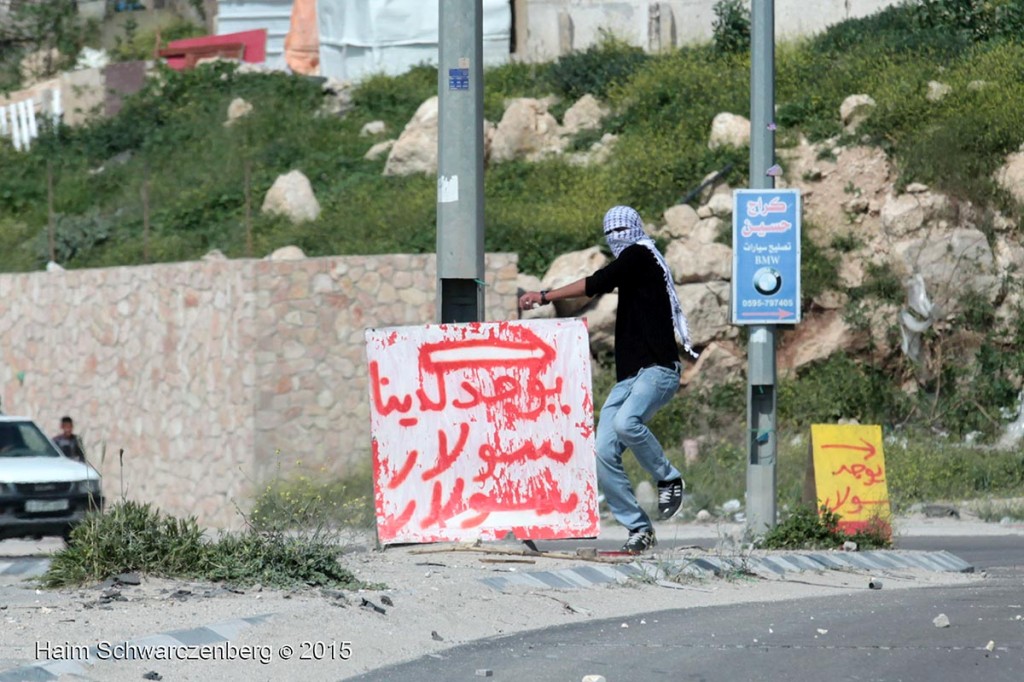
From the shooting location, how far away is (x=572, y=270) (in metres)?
22.3

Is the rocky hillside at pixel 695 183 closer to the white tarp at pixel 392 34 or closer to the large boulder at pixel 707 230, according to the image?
the large boulder at pixel 707 230

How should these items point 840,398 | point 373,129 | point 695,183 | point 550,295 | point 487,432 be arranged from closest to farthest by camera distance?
point 550,295 < point 487,432 < point 840,398 < point 695,183 < point 373,129

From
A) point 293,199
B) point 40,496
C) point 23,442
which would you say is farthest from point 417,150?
point 40,496

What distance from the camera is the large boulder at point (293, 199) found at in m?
27.7

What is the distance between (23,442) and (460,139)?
8.94 m

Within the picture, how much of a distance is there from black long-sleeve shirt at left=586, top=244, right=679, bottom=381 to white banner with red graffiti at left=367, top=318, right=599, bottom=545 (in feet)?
1.12

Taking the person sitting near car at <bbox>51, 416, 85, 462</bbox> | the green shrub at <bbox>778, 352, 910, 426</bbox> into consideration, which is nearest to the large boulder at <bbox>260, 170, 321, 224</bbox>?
the person sitting near car at <bbox>51, 416, 85, 462</bbox>

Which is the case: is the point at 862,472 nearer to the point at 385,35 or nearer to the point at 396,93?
the point at 396,93

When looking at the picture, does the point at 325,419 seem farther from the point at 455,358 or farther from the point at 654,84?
the point at 654,84

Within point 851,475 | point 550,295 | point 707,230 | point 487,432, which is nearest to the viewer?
point 550,295

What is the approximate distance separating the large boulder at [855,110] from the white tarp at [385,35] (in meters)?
9.42

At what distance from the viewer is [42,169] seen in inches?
1387

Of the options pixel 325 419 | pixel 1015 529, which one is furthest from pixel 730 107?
pixel 1015 529

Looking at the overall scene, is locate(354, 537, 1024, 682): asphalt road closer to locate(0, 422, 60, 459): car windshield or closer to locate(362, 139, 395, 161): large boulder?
locate(0, 422, 60, 459): car windshield
